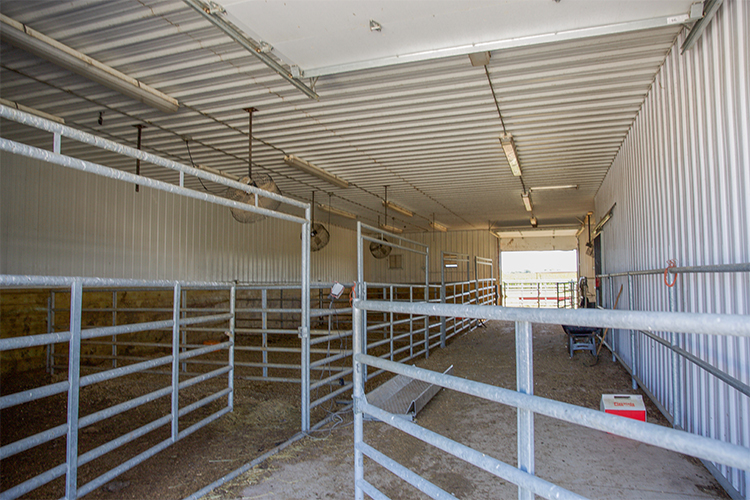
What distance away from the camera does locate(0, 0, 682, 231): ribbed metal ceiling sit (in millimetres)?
3719

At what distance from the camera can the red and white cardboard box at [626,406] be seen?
3191 mm

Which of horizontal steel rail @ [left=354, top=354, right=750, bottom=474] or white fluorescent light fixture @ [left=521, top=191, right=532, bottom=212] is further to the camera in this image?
white fluorescent light fixture @ [left=521, top=191, right=532, bottom=212]

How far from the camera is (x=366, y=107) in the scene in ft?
17.0

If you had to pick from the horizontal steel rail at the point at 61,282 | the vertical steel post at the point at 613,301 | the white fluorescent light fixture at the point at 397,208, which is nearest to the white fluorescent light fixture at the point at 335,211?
the white fluorescent light fixture at the point at 397,208

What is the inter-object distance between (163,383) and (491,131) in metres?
5.45

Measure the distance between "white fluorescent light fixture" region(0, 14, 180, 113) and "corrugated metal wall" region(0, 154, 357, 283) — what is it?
7.88 feet

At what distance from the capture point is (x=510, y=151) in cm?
657

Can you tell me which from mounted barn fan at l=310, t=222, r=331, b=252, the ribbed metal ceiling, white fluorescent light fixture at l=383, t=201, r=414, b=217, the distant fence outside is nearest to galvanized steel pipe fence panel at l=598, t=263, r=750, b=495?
the ribbed metal ceiling

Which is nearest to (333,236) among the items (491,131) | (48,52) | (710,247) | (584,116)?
(491,131)

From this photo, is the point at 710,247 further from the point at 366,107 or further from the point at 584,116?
the point at 366,107

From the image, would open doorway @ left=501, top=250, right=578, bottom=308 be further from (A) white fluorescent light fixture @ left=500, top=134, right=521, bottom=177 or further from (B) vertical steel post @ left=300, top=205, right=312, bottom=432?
(B) vertical steel post @ left=300, top=205, right=312, bottom=432

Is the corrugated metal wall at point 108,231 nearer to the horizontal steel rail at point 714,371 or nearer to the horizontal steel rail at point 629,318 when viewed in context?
the horizontal steel rail at point 629,318

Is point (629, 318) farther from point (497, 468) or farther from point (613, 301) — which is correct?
point (613, 301)

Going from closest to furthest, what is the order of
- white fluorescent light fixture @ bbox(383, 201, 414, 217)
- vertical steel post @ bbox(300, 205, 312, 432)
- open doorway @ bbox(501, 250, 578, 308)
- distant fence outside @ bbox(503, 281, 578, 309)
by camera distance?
vertical steel post @ bbox(300, 205, 312, 432)
white fluorescent light fixture @ bbox(383, 201, 414, 217)
distant fence outside @ bbox(503, 281, 578, 309)
open doorway @ bbox(501, 250, 578, 308)
